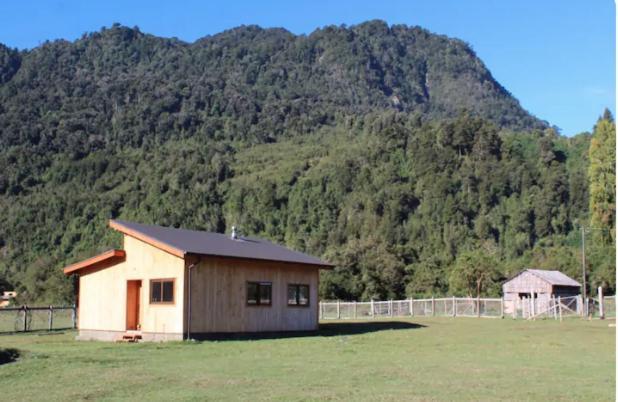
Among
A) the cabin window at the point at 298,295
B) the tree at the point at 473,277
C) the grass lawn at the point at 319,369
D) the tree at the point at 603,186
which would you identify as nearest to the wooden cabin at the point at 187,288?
the cabin window at the point at 298,295

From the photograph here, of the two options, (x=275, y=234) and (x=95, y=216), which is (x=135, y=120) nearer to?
(x=95, y=216)

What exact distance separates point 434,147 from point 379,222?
19.2 metres

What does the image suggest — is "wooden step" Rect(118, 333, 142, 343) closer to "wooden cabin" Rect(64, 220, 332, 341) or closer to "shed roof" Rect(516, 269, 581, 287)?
"wooden cabin" Rect(64, 220, 332, 341)

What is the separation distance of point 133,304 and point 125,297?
0.49 metres

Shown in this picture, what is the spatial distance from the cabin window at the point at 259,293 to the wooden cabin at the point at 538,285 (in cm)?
3105

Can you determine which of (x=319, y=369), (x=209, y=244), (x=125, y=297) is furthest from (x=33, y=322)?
(x=319, y=369)

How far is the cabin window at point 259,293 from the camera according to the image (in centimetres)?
2778

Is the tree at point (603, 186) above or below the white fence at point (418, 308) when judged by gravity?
above

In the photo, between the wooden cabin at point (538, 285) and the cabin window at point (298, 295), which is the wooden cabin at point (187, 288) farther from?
the wooden cabin at point (538, 285)

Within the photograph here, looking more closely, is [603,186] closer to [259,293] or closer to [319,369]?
[259,293]

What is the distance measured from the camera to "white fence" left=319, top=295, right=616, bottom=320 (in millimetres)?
45625

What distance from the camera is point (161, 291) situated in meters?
26.2

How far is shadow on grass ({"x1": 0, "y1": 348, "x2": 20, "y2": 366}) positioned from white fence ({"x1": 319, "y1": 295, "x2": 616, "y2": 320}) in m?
28.4

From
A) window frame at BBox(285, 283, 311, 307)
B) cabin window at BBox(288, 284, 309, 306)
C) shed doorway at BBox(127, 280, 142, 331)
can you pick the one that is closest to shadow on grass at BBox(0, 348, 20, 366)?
shed doorway at BBox(127, 280, 142, 331)
